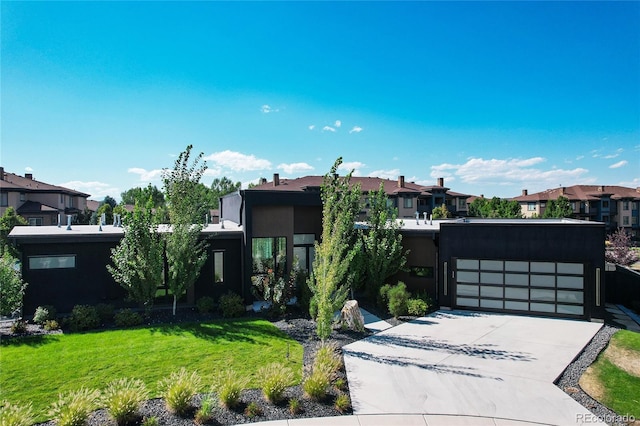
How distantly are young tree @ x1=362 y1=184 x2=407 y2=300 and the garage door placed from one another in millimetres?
2679

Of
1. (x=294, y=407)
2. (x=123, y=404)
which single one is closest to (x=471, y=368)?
(x=294, y=407)

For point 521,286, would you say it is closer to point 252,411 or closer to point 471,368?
point 471,368

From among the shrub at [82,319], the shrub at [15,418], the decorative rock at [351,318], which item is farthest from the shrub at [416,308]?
the shrub at [15,418]

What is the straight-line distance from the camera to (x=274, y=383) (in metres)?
7.66

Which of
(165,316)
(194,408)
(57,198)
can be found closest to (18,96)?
(165,316)

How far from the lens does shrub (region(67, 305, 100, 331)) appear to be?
12039 millimetres

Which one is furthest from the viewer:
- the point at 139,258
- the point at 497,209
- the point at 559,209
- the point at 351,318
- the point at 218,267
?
the point at 497,209

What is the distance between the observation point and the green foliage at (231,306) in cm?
1392

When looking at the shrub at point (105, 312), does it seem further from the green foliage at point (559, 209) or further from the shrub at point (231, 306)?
the green foliage at point (559, 209)

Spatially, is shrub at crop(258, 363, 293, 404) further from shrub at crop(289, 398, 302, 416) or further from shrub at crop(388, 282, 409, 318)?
shrub at crop(388, 282, 409, 318)

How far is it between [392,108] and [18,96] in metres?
18.8

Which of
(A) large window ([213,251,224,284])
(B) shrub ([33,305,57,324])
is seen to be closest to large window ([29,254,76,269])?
(B) shrub ([33,305,57,324])

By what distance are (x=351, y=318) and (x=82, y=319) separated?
9145mm

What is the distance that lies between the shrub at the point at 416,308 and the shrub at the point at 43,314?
13.2m
